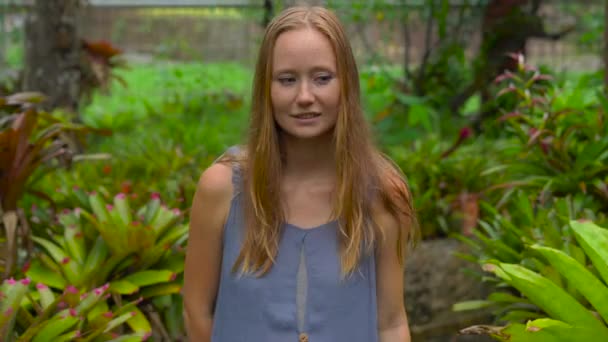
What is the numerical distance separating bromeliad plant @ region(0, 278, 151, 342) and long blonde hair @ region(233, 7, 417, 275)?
858 millimetres

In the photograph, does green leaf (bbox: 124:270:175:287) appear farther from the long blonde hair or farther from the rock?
the rock

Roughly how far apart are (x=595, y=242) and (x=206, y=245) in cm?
110

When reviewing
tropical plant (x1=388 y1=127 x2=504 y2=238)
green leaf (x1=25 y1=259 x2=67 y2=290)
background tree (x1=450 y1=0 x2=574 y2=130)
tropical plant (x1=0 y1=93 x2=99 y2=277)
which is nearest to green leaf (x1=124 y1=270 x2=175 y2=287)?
green leaf (x1=25 y1=259 x2=67 y2=290)

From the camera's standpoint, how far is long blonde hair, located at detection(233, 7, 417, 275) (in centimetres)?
225

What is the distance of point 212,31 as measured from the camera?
37.4 ft

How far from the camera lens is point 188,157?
5645 millimetres

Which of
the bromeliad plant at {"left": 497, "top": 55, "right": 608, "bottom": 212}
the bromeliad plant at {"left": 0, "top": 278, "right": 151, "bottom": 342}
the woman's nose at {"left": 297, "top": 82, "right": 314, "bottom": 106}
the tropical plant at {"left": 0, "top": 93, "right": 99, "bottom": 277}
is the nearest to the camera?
the woman's nose at {"left": 297, "top": 82, "right": 314, "bottom": 106}

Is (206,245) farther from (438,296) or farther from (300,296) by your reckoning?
(438,296)

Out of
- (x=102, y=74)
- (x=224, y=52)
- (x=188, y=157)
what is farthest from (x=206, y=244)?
(x=224, y=52)

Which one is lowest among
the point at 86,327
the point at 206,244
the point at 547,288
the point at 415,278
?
the point at 415,278

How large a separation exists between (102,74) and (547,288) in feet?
19.2

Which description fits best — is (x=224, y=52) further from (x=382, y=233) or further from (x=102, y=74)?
(x=382, y=233)

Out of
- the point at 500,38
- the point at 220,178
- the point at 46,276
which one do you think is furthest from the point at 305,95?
the point at 500,38

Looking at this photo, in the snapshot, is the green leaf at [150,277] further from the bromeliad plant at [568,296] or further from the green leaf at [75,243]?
the bromeliad plant at [568,296]
